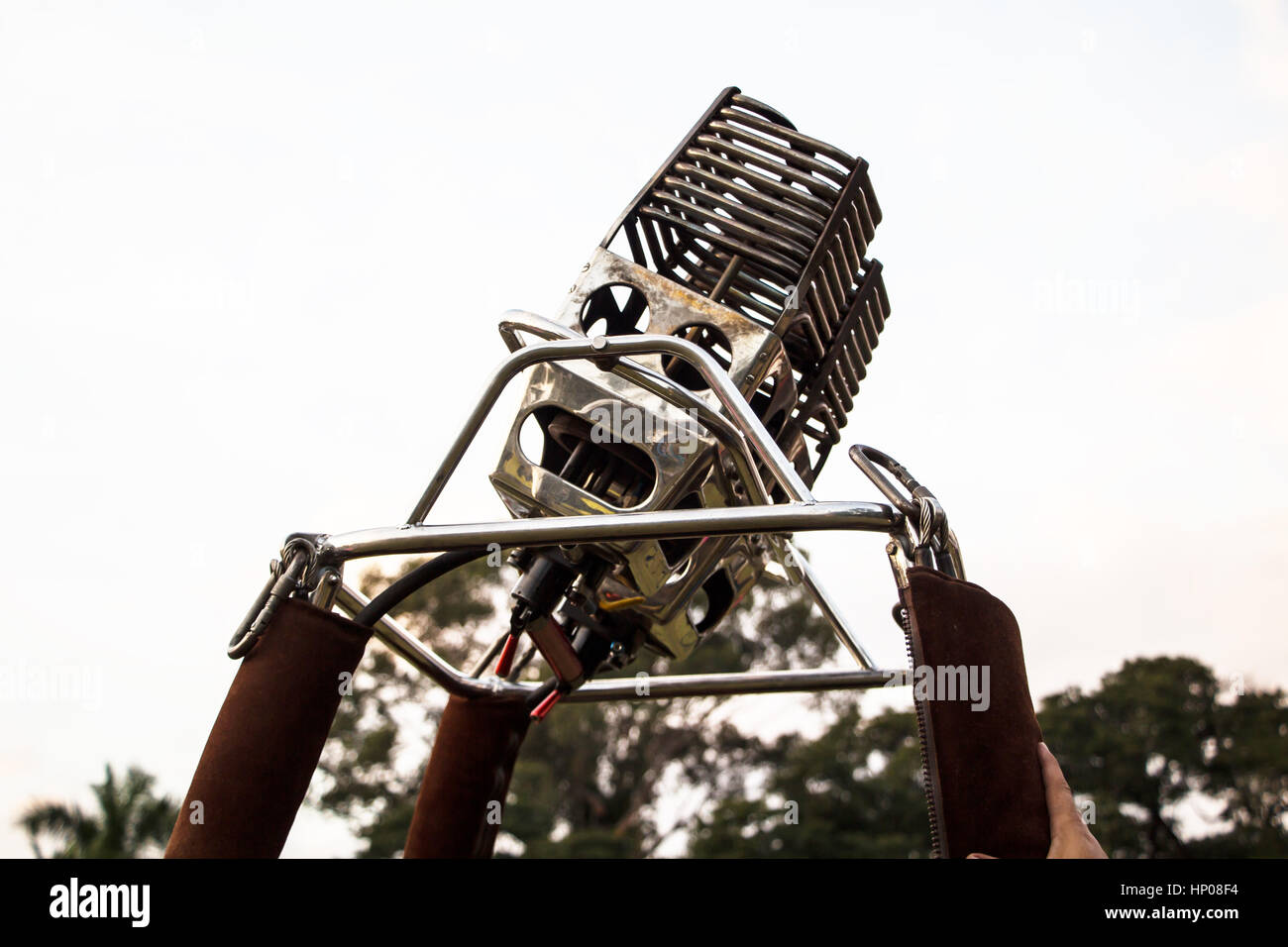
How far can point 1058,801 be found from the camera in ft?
6.19

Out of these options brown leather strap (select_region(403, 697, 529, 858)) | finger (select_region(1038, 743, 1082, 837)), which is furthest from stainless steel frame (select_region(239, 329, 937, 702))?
brown leather strap (select_region(403, 697, 529, 858))

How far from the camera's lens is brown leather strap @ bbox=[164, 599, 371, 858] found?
7.05 ft

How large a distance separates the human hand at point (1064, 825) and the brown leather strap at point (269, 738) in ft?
3.76

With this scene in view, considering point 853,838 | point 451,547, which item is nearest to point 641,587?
point 451,547

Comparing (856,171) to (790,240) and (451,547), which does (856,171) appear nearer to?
(790,240)

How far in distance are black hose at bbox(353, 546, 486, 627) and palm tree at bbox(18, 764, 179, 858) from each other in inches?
549

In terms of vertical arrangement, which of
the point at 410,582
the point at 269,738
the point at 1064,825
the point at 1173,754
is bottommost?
the point at 1064,825

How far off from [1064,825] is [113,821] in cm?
1593

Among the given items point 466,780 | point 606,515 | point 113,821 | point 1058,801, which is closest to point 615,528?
point 606,515

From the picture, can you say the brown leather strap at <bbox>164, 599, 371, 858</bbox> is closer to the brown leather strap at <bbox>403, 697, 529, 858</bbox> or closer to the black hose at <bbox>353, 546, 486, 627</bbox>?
the black hose at <bbox>353, 546, 486, 627</bbox>

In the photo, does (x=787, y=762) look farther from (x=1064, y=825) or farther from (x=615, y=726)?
(x=1064, y=825)

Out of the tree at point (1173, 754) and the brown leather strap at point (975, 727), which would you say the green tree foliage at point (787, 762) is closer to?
the tree at point (1173, 754)

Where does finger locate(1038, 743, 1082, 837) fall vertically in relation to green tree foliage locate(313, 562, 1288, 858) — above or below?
below

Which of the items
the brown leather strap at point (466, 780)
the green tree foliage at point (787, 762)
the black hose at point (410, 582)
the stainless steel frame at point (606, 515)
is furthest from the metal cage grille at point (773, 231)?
the green tree foliage at point (787, 762)
